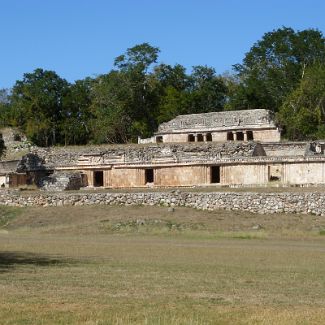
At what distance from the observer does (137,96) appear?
78.1 m

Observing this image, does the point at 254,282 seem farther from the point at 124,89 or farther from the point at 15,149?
the point at 124,89

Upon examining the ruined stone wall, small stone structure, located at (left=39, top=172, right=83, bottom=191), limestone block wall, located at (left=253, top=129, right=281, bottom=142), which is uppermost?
limestone block wall, located at (left=253, top=129, right=281, bottom=142)

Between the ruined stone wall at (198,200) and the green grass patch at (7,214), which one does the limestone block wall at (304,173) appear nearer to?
the ruined stone wall at (198,200)

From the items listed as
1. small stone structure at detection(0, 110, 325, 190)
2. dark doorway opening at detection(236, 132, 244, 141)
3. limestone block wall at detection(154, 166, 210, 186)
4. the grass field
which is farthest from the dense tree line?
the grass field

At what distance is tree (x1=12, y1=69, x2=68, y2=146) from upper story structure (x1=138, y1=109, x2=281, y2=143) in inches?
576

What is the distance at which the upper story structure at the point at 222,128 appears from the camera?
62.4m

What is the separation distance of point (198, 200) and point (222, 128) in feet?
80.4

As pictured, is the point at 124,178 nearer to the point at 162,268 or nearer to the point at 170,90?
the point at 170,90

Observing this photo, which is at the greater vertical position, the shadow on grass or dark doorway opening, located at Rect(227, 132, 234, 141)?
dark doorway opening, located at Rect(227, 132, 234, 141)

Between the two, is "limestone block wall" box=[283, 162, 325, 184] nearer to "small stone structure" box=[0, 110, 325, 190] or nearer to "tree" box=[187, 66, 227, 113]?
"small stone structure" box=[0, 110, 325, 190]

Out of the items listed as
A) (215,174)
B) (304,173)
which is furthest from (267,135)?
(304,173)

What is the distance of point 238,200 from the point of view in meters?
38.5

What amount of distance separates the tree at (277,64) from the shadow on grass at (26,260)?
5635cm

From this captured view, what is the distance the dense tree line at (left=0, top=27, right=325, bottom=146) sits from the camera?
7475 centimetres
